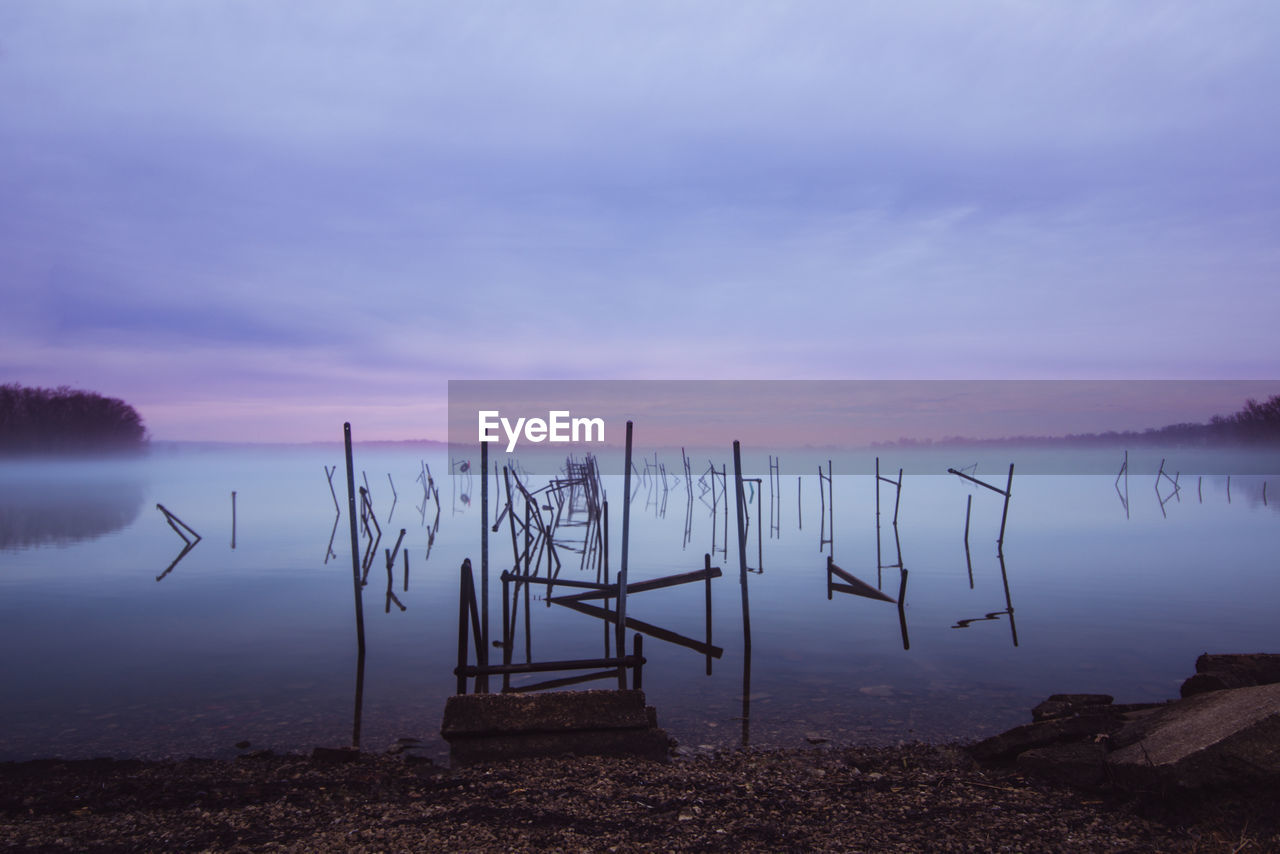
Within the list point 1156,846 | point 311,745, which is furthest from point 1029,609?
point 311,745

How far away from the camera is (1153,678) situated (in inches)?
496

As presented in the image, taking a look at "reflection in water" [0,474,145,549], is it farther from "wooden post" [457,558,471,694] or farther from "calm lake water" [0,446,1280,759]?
"wooden post" [457,558,471,694]

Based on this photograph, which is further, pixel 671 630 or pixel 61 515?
pixel 61 515

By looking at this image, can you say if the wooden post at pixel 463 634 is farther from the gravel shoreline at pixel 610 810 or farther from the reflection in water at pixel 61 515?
the reflection in water at pixel 61 515

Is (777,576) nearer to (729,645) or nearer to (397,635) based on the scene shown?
(729,645)

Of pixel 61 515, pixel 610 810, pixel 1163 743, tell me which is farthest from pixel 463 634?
pixel 61 515

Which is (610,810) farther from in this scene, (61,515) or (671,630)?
(61,515)

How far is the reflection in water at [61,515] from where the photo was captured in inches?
1398

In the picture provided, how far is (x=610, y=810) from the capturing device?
6422 millimetres

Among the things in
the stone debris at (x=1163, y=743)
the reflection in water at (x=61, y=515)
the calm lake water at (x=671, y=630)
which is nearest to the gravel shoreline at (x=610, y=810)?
the stone debris at (x=1163, y=743)

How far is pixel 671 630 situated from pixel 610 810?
1026cm

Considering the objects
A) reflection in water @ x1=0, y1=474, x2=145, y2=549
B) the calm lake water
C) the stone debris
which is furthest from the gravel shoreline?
reflection in water @ x1=0, y1=474, x2=145, y2=549

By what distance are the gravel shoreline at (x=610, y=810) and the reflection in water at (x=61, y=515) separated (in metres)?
32.2

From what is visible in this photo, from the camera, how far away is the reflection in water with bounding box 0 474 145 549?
35500mm
